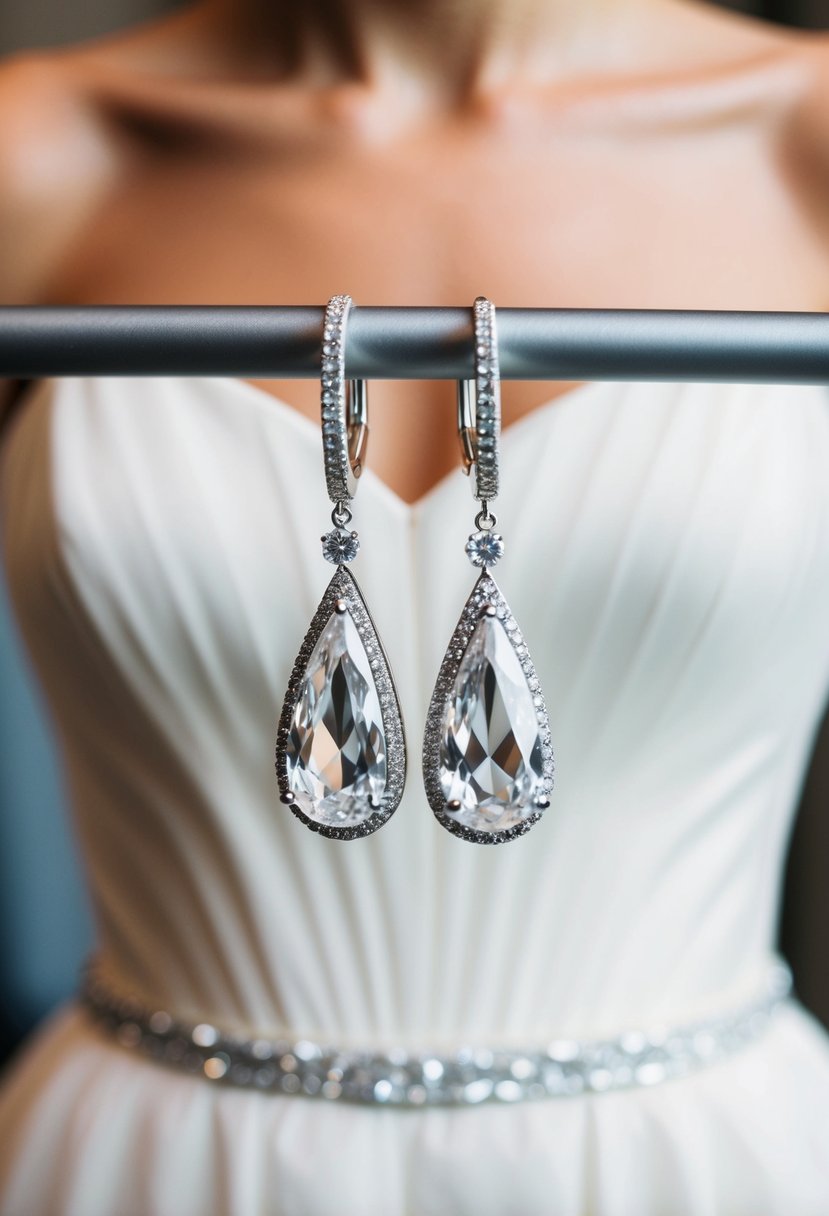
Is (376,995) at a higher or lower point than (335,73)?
lower

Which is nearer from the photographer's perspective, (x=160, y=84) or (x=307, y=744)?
(x=307, y=744)

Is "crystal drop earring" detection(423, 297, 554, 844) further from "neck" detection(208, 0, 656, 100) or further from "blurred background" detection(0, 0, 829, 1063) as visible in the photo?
"blurred background" detection(0, 0, 829, 1063)

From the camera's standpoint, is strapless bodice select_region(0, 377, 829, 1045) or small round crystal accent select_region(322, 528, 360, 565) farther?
strapless bodice select_region(0, 377, 829, 1045)

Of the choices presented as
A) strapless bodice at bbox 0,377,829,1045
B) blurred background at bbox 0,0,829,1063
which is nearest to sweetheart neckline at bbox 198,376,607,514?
strapless bodice at bbox 0,377,829,1045

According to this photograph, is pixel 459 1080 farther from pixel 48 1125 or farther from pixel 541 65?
pixel 541 65

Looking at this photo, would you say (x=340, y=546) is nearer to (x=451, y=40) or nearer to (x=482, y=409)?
(x=482, y=409)

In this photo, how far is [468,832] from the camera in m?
0.40

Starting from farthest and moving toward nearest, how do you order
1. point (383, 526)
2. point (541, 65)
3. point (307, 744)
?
point (541, 65), point (383, 526), point (307, 744)

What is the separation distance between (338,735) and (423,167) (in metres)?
0.44

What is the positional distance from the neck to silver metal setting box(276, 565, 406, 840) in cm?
46

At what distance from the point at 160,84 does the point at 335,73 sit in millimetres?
106

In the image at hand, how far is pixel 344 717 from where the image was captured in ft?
1.30

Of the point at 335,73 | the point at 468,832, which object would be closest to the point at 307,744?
the point at 468,832

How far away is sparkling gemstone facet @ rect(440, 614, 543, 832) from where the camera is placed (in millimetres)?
392
